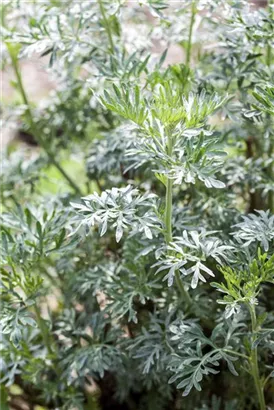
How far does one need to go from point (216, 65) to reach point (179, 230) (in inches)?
16.9

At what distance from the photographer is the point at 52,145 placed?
190 centimetres

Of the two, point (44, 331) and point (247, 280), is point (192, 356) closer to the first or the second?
point (247, 280)

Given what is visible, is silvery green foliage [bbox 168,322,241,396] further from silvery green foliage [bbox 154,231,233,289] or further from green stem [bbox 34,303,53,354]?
green stem [bbox 34,303,53,354]

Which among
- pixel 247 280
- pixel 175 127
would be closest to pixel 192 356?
pixel 247 280

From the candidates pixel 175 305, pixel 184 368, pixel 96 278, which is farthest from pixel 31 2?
pixel 184 368

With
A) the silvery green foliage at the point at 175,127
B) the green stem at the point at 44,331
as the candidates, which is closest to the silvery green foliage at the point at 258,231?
the silvery green foliage at the point at 175,127

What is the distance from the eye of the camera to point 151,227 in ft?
3.88

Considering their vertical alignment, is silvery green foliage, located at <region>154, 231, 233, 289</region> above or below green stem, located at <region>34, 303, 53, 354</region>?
above

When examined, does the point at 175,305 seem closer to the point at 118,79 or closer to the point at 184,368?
the point at 184,368

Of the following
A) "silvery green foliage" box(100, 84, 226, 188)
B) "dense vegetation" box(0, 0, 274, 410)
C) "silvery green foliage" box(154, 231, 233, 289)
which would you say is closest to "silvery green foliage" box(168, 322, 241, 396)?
"dense vegetation" box(0, 0, 274, 410)

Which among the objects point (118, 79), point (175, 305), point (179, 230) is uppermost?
point (118, 79)

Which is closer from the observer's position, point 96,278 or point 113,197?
point 113,197

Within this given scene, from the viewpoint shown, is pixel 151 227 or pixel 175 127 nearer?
pixel 175 127

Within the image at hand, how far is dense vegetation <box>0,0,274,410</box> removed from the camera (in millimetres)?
1090
